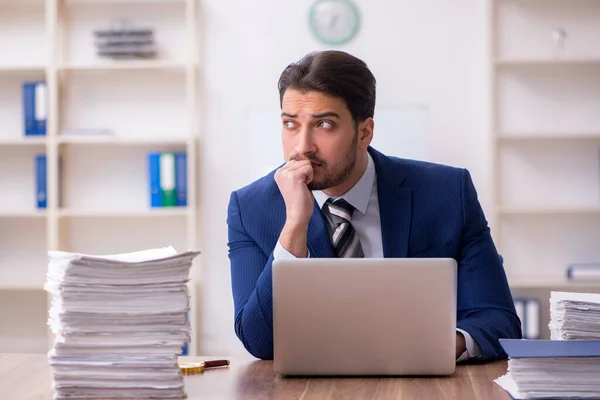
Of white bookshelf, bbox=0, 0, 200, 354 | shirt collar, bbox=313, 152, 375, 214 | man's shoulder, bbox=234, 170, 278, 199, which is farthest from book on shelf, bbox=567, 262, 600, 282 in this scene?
man's shoulder, bbox=234, 170, 278, 199

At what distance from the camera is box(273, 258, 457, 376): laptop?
5.11 feet

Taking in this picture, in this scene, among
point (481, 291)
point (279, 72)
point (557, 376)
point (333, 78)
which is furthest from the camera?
point (279, 72)

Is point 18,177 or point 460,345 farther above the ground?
point 18,177

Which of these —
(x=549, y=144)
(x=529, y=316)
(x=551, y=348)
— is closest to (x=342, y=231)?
(x=551, y=348)

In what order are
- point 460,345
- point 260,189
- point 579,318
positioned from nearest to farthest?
point 579,318, point 460,345, point 260,189

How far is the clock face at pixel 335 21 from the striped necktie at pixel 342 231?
8.82 ft

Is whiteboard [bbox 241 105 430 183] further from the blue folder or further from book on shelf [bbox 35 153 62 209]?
the blue folder

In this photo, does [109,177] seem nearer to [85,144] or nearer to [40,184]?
[85,144]

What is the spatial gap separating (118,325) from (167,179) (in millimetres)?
3228

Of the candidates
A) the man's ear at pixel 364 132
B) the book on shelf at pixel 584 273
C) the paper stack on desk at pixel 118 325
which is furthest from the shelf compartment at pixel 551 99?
the paper stack on desk at pixel 118 325

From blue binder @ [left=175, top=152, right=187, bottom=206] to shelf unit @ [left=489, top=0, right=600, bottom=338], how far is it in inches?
66.3

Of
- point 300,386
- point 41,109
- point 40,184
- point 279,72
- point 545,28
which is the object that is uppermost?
point 545,28

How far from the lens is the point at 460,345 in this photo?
6.03 feet

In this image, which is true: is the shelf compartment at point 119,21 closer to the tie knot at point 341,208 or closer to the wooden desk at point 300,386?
the tie knot at point 341,208
